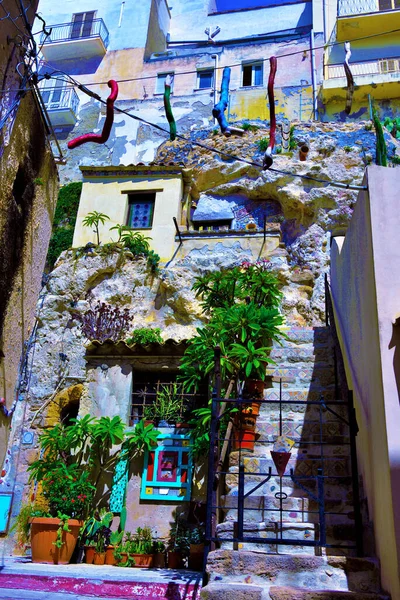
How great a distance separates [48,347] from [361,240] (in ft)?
29.2

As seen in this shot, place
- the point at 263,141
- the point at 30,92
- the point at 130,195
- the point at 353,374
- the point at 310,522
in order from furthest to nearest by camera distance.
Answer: the point at 263,141 < the point at 130,195 < the point at 30,92 < the point at 353,374 < the point at 310,522

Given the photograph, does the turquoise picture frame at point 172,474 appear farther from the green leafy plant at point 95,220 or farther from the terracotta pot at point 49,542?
the green leafy plant at point 95,220

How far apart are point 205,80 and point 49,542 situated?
56.7 ft

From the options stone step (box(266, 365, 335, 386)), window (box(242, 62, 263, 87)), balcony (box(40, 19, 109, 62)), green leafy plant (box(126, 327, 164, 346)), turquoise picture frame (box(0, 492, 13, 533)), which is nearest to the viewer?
stone step (box(266, 365, 335, 386))

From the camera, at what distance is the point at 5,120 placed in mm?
6457

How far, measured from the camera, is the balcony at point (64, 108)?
20.9 metres

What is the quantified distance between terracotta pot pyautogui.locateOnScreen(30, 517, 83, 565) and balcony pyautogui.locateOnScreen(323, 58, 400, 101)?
15633 millimetres

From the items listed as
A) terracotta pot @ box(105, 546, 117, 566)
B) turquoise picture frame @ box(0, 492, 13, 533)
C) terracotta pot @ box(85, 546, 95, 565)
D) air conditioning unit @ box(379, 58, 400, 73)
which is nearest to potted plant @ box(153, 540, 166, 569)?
terracotta pot @ box(105, 546, 117, 566)

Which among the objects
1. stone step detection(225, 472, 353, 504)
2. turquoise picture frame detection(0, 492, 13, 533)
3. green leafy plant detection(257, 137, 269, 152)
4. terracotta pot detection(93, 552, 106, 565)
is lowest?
terracotta pot detection(93, 552, 106, 565)

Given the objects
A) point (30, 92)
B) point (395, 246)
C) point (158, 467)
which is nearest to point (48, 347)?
point (158, 467)

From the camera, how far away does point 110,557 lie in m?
7.33

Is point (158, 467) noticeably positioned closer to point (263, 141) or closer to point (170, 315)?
point (170, 315)

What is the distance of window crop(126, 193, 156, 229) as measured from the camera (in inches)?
A: 558

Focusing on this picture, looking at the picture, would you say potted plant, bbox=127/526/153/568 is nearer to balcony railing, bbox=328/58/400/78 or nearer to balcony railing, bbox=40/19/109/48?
balcony railing, bbox=328/58/400/78
